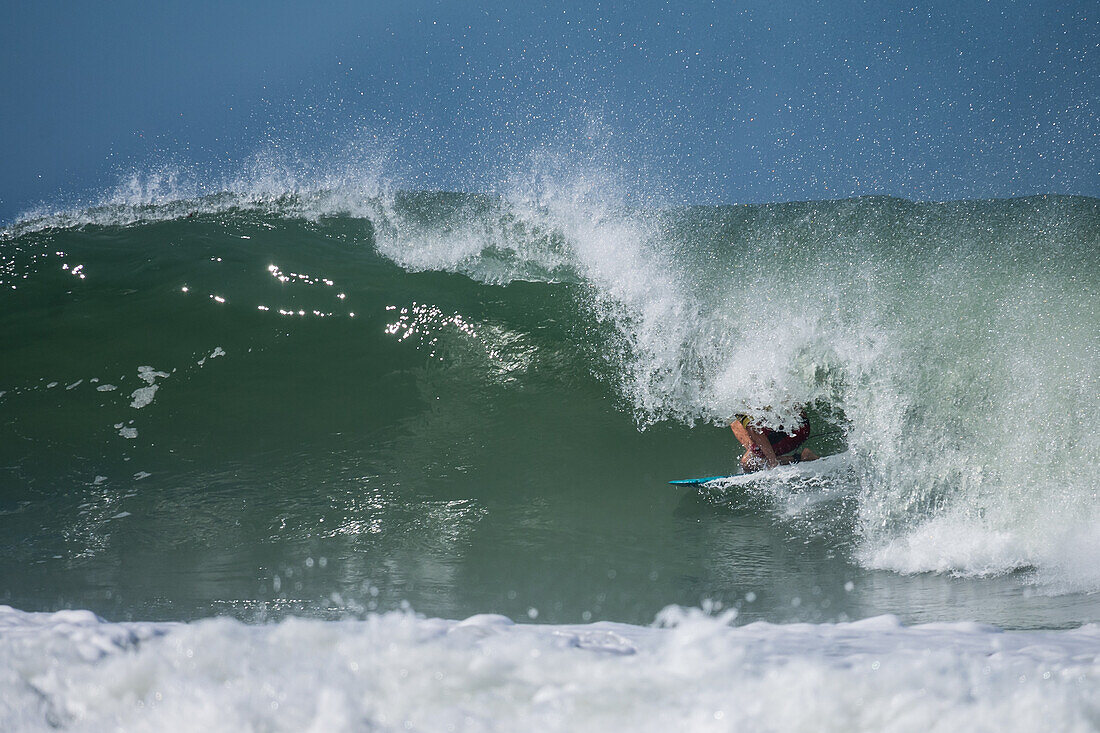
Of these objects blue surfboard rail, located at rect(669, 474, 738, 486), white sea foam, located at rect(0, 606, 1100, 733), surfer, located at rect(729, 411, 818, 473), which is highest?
surfer, located at rect(729, 411, 818, 473)

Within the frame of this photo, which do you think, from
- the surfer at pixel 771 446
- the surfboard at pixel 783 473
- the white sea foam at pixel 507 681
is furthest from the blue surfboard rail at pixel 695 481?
the white sea foam at pixel 507 681

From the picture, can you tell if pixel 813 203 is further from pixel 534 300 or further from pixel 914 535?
pixel 914 535

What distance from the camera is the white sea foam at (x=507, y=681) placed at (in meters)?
1.31

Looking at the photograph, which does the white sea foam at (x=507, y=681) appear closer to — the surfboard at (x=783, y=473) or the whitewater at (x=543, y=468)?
the whitewater at (x=543, y=468)

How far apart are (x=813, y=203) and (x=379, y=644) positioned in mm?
6731

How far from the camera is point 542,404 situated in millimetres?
5031

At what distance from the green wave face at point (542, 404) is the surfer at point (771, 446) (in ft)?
0.44

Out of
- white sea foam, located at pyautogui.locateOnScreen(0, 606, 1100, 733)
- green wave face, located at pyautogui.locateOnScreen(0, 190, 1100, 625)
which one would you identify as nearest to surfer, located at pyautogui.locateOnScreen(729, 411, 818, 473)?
green wave face, located at pyautogui.locateOnScreen(0, 190, 1100, 625)

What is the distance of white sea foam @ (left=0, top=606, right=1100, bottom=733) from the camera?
1.31 metres

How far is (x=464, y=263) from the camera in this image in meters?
6.22

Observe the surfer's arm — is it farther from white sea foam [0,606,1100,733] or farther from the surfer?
white sea foam [0,606,1100,733]

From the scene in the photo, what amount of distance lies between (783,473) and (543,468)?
4.30 feet

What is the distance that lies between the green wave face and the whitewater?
0.02 meters

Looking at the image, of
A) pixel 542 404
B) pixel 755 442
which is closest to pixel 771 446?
pixel 755 442
